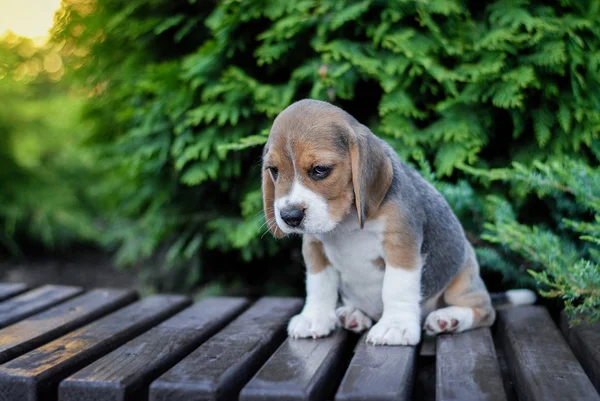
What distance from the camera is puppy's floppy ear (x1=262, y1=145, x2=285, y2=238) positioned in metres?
3.25

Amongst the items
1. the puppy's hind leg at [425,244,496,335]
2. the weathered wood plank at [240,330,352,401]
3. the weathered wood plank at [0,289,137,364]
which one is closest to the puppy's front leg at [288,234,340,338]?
the weathered wood plank at [240,330,352,401]

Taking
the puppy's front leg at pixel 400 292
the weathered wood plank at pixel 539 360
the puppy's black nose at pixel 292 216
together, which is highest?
the puppy's black nose at pixel 292 216

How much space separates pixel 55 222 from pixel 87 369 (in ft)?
19.3

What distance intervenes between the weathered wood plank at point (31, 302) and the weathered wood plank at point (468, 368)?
7.99 ft

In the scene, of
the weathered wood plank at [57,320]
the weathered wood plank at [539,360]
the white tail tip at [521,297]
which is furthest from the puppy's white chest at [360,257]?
the weathered wood plank at [57,320]

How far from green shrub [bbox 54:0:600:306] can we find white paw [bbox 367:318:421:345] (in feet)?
4.27

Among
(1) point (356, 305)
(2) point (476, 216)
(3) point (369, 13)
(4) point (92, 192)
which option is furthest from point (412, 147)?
(4) point (92, 192)

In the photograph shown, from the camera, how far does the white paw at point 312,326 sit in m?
3.28

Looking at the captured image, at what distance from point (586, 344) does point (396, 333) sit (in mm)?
932

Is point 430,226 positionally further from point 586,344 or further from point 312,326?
point 586,344

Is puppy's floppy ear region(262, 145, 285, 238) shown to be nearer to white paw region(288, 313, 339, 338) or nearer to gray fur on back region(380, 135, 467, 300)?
white paw region(288, 313, 339, 338)

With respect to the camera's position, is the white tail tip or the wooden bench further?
the white tail tip

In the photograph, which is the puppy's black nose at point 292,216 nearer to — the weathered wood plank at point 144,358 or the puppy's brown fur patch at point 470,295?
the weathered wood plank at point 144,358

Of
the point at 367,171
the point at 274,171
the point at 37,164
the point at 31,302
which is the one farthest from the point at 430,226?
the point at 37,164
